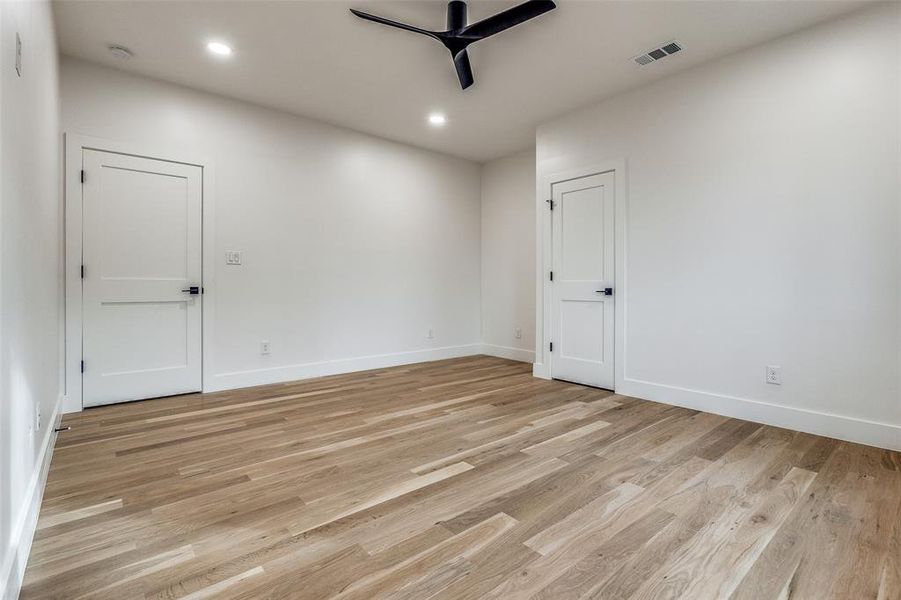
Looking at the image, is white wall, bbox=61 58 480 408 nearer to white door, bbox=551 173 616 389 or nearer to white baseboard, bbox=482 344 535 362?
white baseboard, bbox=482 344 535 362

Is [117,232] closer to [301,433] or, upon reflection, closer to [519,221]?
[301,433]

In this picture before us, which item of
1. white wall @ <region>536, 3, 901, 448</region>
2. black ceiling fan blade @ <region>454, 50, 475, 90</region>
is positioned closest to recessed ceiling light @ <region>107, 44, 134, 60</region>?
black ceiling fan blade @ <region>454, 50, 475, 90</region>

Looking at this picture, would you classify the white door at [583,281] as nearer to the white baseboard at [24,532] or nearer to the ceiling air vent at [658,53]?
the ceiling air vent at [658,53]

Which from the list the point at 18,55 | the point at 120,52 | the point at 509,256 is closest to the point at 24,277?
the point at 18,55

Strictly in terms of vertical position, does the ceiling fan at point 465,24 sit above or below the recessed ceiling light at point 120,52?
below

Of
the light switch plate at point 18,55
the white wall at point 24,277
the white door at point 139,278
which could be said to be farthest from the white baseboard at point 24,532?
the light switch plate at point 18,55

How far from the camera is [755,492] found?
1.98 m

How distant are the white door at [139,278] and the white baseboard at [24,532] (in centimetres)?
135

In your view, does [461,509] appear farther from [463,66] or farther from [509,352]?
[509,352]

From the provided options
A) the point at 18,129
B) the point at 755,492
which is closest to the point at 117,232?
the point at 18,129

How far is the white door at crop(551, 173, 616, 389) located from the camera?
12.8 feet

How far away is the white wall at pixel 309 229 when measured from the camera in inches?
142

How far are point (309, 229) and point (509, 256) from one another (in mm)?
2605

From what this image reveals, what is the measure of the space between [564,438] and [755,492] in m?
0.98
